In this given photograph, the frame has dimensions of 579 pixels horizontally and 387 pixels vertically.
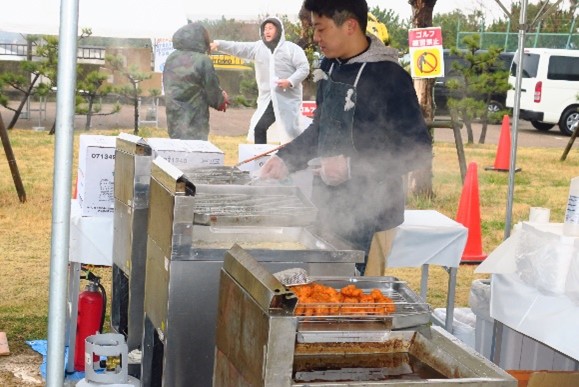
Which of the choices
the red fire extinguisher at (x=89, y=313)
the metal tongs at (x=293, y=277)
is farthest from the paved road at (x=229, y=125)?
the metal tongs at (x=293, y=277)

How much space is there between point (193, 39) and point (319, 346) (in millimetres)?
5626

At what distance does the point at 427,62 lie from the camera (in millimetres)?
8898

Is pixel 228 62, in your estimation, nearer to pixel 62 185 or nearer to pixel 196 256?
pixel 196 256

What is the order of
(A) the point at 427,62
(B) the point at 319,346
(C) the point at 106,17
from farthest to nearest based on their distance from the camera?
(A) the point at 427,62, (C) the point at 106,17, (B) the point at 319,346

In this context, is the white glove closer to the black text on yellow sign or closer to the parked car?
the black text on yellow sign

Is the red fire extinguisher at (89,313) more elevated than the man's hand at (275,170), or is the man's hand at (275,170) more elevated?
the man's hand at (275,170)

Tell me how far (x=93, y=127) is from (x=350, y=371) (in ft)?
39.8

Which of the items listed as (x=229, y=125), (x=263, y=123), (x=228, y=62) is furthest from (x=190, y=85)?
(x=229, y=125)

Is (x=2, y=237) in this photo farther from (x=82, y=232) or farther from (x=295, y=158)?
(x=295, y=158)

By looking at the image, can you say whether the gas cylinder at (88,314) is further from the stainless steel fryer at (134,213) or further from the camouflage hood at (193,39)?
the camouflage hood at (193,39)

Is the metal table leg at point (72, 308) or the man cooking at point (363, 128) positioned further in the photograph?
the metal table leg at point (72, 308)

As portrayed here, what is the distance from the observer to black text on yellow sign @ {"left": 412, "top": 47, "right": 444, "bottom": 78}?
28.9ft

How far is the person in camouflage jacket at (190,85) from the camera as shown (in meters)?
7.55

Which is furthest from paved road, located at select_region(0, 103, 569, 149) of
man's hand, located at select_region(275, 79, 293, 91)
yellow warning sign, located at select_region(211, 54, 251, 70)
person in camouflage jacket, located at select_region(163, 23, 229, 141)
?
person in camouflage jacket, located at select_region(163, 23, 229, 141)
